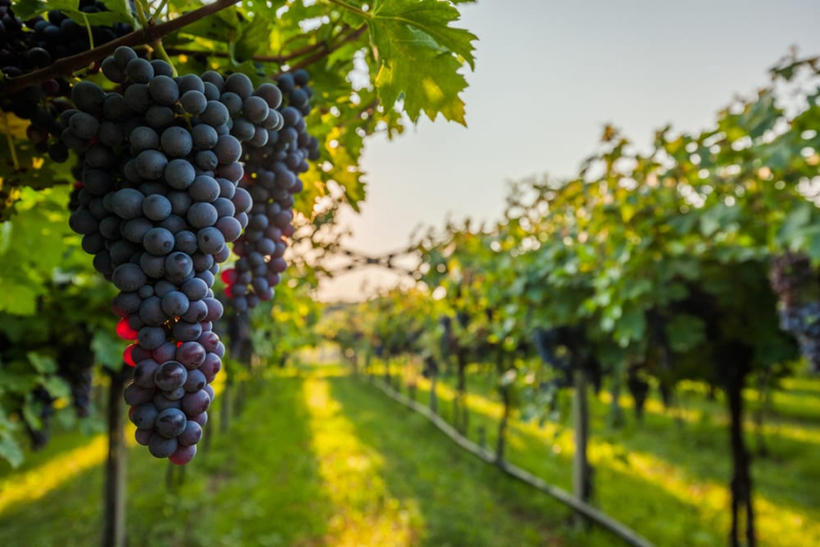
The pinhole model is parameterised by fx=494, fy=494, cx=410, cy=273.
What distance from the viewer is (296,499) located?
7992 millimetres

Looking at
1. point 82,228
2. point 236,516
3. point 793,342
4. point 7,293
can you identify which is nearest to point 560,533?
point 793,342

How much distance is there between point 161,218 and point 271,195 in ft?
1.18

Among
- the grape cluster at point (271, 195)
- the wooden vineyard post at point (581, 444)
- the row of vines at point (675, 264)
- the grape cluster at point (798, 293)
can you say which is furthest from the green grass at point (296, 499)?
the grape cluster at point (271, 195)

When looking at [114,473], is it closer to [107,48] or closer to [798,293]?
[107,48]

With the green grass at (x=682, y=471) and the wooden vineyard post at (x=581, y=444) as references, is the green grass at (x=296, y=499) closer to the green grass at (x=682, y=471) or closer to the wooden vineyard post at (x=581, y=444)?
the wooden vineyard post at (x=581, y=444)

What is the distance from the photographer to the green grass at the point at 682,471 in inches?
271

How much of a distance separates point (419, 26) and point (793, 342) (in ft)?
15.9

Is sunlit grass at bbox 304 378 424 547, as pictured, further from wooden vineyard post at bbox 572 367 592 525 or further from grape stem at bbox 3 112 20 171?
grape stem at bbox 3 112 20 171

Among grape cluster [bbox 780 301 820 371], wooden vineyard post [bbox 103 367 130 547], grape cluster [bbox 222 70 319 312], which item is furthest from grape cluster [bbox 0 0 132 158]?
grape cluster [bbox 780 301 820 371]

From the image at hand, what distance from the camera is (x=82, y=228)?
0.78 metres

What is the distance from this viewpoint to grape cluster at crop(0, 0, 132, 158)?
0.86 m

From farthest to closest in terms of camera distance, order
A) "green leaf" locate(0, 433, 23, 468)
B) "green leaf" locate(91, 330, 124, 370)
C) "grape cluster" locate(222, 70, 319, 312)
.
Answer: "green leaf" locate(91, 330, 124, 370), "green leaf" locate(0, 433, 23, 468), "grape cluster" locate(222, 70, 319, 312)

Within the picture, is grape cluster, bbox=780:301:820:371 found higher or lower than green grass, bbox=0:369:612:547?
higher

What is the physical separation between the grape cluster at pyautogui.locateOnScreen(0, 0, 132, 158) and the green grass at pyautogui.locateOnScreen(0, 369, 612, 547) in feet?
22.2
